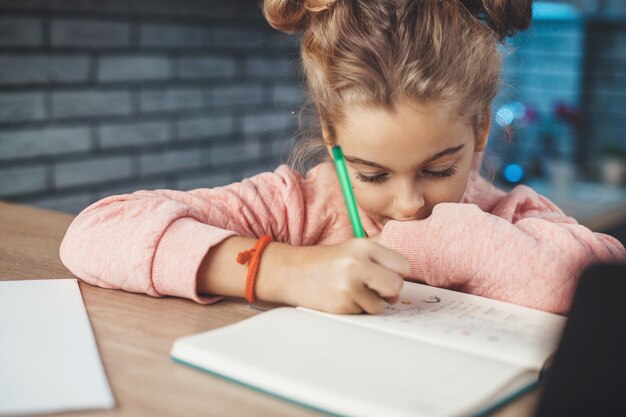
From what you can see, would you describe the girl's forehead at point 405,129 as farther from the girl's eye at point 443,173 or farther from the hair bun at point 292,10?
the hair bun at point 292,10

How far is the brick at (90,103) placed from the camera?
203 cm

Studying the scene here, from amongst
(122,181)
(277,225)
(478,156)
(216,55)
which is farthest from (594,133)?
(277,225)

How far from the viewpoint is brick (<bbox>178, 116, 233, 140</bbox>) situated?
7.93ft

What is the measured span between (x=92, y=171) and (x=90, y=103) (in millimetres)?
191

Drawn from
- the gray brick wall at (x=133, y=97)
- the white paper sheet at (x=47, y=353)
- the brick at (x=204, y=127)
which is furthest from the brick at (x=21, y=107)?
the white paper sheet at (x=47, y=353)

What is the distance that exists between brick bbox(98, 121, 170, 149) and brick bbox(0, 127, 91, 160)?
6cm

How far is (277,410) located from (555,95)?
122 inches

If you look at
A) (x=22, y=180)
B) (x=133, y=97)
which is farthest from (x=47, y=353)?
(x=133, y=97)

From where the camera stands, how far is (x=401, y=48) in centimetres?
93

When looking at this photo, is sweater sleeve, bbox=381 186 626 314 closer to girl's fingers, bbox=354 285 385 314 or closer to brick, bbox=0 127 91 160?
girl's fingers, bbox=354 285 385 314

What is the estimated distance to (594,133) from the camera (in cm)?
Answer: 335

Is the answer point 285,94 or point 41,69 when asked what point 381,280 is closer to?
point 41,69

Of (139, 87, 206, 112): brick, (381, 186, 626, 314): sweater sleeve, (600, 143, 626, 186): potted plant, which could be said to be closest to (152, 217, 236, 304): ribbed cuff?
(381, 186, 626, 314): sweater sleeve

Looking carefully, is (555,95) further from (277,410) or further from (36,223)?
(277,410)
